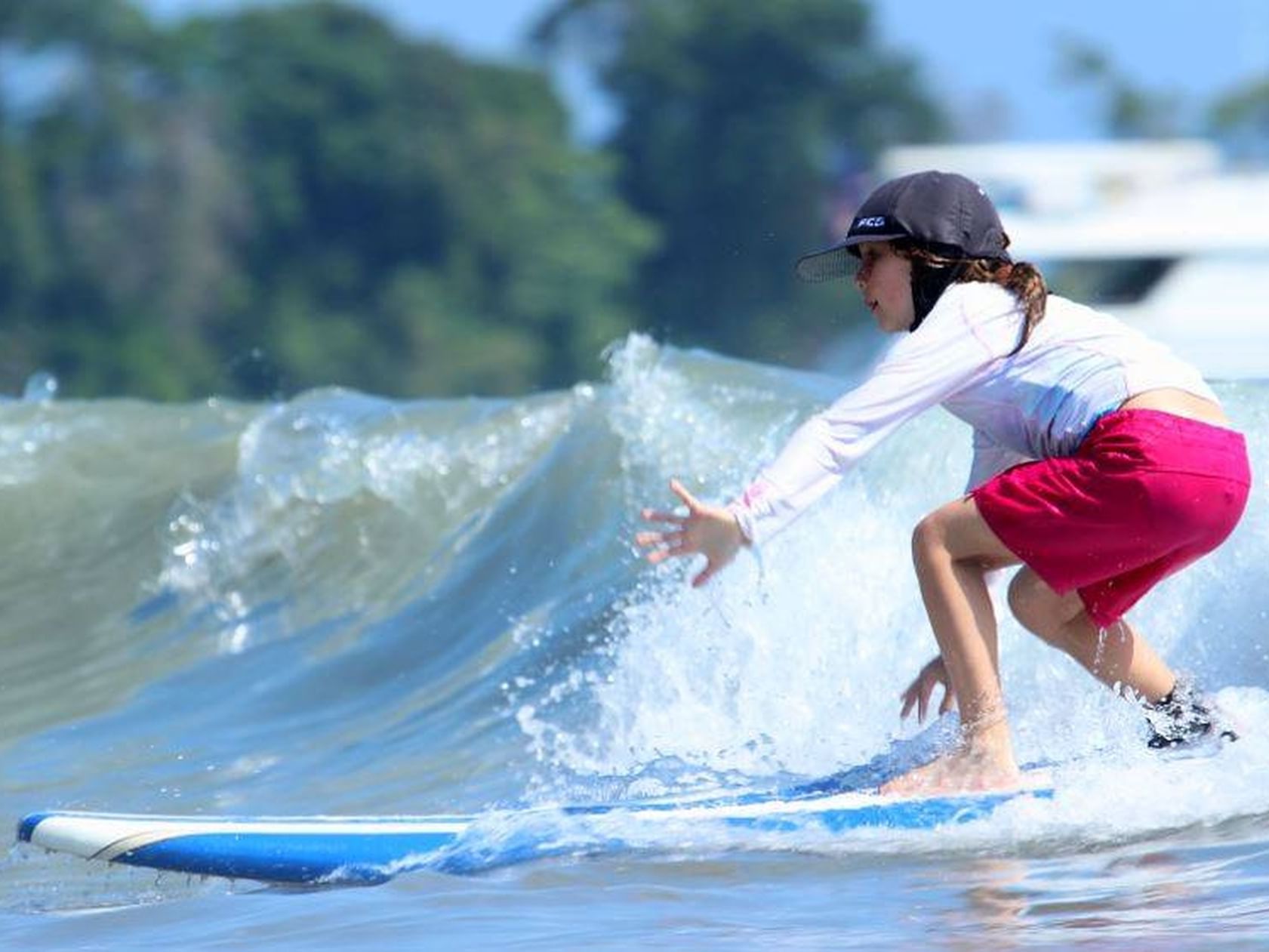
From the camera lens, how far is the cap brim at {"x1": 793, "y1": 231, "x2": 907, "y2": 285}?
514cm

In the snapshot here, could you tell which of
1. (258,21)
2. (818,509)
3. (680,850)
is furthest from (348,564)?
(258,21)

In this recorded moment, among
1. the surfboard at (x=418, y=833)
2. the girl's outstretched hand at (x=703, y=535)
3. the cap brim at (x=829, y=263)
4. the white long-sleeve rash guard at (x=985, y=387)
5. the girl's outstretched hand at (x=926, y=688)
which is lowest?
the surfboard at (x=418, y=833)

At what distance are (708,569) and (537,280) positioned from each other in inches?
1739

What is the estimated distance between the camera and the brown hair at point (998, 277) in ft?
16.6

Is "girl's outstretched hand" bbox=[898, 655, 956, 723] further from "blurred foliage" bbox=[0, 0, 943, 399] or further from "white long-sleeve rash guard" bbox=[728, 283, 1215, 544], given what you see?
"blurred foliage" bbox=[0, 0, 943, 399]

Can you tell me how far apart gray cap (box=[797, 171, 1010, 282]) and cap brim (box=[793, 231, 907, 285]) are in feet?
0.04

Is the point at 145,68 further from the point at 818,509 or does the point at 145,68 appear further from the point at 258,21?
the point at 818,509

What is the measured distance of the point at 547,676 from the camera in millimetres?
8016

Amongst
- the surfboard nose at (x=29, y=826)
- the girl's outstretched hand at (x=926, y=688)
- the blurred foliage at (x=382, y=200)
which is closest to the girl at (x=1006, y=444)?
the girl's outstretched hand at (x=926, y=688)

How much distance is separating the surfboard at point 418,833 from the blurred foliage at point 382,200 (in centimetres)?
3730

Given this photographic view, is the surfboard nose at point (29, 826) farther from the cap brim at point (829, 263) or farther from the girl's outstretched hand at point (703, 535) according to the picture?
the cap brim at point (829, 263)

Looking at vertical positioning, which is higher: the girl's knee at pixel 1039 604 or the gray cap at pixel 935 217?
the gray cap at pixel 935 217

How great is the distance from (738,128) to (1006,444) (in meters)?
49.0

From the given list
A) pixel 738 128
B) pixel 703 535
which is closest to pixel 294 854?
pixel 703 535
